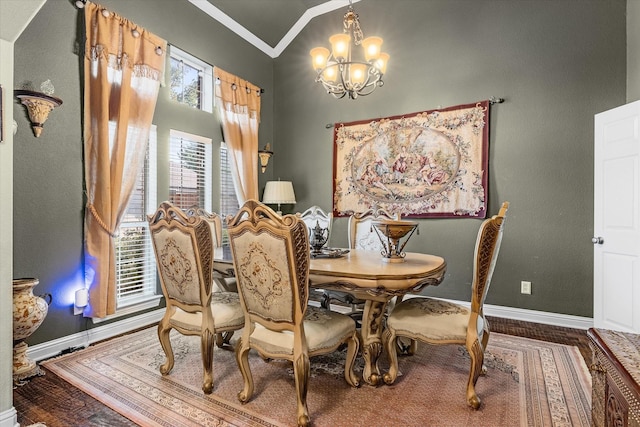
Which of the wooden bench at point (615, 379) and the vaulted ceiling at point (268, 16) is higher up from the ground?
the vaulted ceiling at point (268, 16)

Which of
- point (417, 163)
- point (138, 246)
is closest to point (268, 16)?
point (417, 163)

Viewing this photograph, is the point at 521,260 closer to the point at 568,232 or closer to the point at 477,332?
the point at 568,232

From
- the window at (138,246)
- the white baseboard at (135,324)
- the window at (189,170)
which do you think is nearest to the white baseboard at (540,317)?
the white baseboard at (135,324)

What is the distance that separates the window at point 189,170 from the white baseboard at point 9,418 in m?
2.24

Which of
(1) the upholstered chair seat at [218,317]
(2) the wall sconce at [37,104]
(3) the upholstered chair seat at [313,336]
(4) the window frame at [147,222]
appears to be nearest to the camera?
Answer: (3) the upholstered chair seat at [313,336]

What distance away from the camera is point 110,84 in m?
2.92

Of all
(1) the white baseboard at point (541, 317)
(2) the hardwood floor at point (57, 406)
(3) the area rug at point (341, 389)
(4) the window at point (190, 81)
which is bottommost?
(2) the hardwood floor at point (57, 406)

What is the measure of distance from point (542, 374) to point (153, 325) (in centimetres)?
337

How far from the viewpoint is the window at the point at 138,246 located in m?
3.15

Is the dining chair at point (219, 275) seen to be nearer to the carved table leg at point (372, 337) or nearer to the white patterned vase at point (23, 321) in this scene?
the carved table leg at point (372, 337)

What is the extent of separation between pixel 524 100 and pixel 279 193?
3060mm

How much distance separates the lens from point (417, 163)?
157 inches

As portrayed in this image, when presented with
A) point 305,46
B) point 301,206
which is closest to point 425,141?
point 301,206

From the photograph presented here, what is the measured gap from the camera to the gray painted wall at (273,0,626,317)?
321 centimetres
